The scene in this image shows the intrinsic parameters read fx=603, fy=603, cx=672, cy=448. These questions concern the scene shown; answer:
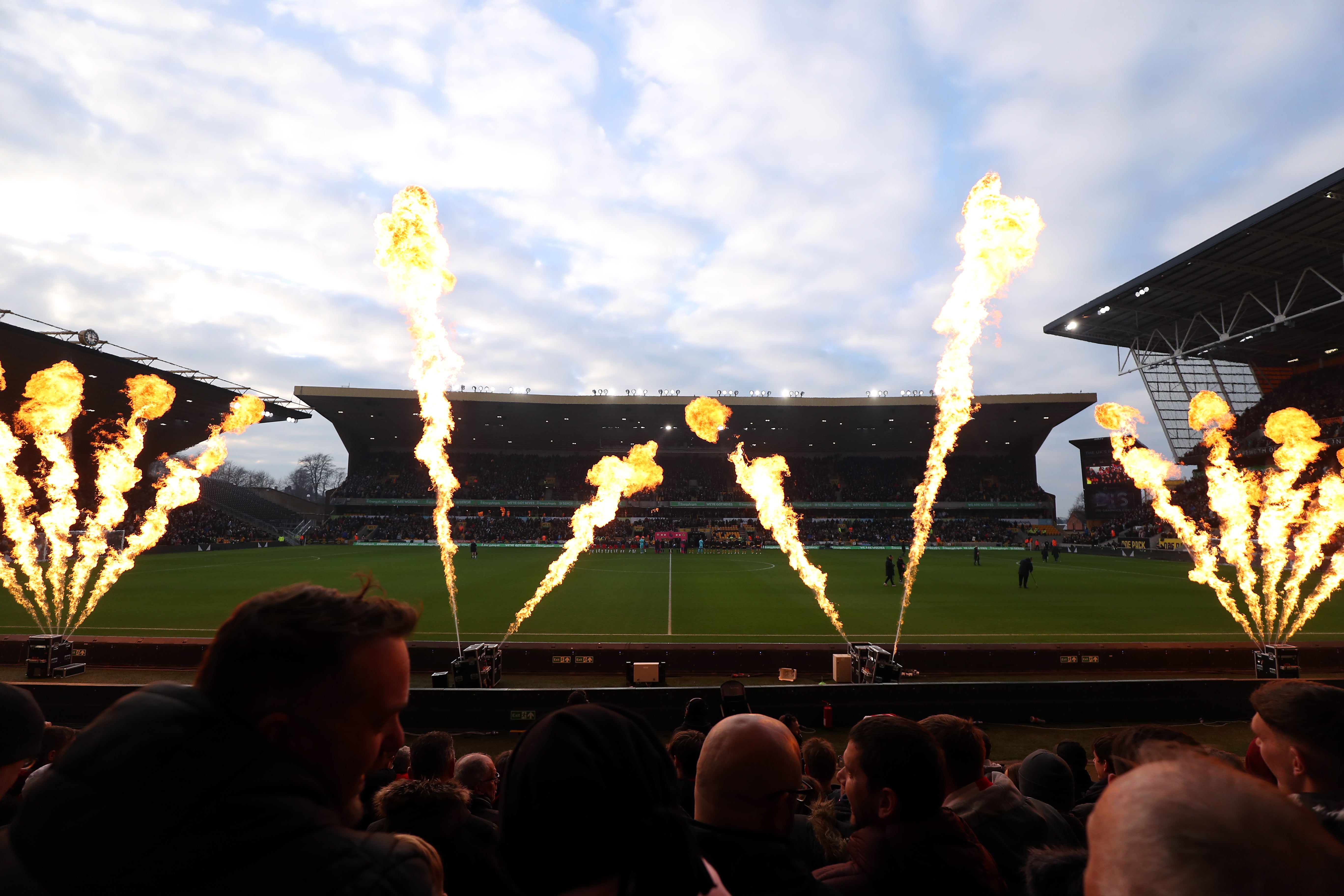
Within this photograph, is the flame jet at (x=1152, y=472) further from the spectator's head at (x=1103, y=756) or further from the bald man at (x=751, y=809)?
the bald man at (x=751, y=809)

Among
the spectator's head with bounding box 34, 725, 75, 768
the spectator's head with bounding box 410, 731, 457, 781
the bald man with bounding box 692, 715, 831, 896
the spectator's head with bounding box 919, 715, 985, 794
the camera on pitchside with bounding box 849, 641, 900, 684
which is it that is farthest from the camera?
the camera on pitchside with bounding box 849, 641, 900, 684

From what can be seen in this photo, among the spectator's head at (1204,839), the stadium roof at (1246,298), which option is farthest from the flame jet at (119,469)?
the stadium roof at (1246,298)

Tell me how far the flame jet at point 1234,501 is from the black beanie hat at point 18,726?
20.4 m

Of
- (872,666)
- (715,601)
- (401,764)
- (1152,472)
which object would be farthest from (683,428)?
(401,764)

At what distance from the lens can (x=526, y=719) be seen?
11422 mm

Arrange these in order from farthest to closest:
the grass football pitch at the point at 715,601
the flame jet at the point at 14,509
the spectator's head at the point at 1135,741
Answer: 1. the grass football pitch at the point at 715,601
2. the flame jet at the point at 14,509
3. the spectator's head at the point at 1135,741

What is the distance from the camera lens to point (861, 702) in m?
11.9

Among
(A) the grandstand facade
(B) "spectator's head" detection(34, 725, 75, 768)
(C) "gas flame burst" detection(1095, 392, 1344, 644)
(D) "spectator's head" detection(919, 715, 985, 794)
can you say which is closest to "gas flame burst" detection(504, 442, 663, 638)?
(B) "spectator's head" detection(34, 725, 75, 768)

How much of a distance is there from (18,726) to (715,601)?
23.4 m

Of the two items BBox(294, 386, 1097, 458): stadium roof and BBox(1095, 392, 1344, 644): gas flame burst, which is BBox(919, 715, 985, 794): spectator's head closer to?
BBox(1095, 392, 1344, 644): gas flame burst

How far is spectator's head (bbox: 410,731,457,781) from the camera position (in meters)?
4.68

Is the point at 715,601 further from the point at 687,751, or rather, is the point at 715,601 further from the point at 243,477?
the point at 243,477

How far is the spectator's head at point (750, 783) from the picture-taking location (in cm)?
214

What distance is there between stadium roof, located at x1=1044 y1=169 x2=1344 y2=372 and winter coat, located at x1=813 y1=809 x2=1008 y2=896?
34.7 m
